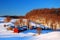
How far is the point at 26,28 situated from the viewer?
5953 millimetres

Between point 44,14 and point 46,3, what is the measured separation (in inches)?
14.6

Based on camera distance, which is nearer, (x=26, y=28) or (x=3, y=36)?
(x=3, y=36)

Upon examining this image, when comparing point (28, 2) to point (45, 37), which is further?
point (28, 2)

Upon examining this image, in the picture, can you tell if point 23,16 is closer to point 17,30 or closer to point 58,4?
point 17,30

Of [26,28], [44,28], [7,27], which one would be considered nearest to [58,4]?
[44,28]

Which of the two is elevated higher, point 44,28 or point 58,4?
point 58,4

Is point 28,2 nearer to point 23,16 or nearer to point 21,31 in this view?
point 23,16

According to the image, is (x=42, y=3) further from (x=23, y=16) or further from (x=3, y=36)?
(x=3, y=36)

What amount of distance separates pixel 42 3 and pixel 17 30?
4.11 feet

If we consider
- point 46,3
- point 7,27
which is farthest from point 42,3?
point 7,27

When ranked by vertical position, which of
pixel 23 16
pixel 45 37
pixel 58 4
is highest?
pixel 58 4

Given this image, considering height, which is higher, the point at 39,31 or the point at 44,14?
the point at 44,14

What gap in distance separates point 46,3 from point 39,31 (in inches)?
37.6

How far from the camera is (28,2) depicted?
585cm
